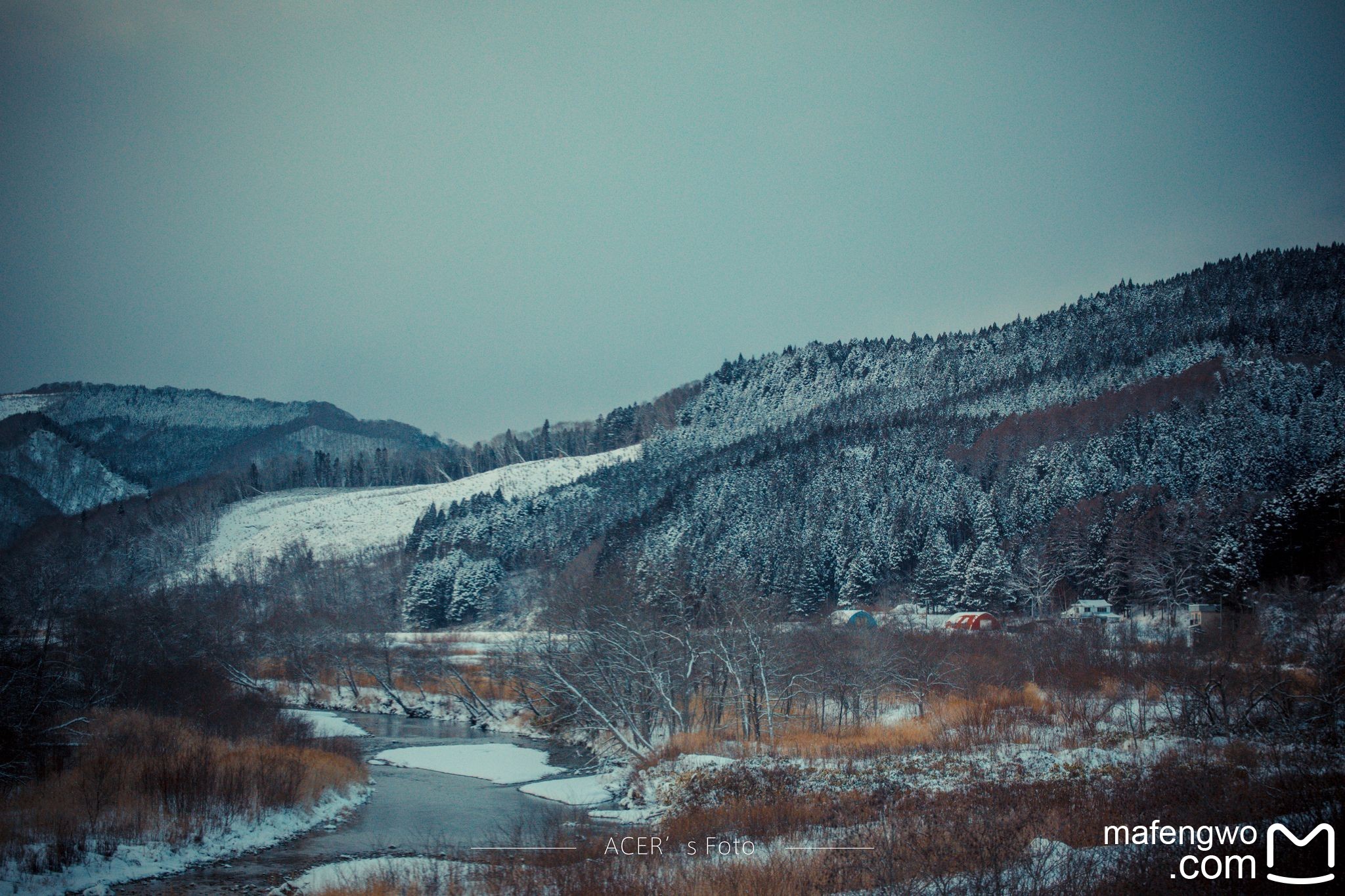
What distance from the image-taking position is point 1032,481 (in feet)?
297

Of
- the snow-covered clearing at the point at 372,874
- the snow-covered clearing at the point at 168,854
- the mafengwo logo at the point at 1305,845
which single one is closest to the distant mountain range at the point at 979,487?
the snow-covered clearing at the point at 168,854

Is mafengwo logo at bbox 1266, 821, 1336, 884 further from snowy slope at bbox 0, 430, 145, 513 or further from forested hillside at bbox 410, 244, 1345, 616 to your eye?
snowy slope at bbox 0, 430, 145, 513

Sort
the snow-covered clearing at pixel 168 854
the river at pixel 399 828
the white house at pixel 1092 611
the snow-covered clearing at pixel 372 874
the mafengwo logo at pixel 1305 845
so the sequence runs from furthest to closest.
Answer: the white house at pixel 1092 611 → the river at pixel 399 828 → the snow-covered clearing at pixel 168 854 → the snow-covered clearing at pixel 372 874 → the mafengwo logo at pixel 1305 845

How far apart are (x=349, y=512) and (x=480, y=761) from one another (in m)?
138

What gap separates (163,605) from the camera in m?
46.2

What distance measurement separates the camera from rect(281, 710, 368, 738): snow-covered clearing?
4025cm

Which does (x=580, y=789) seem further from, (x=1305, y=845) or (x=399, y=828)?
(x=1305, y=845)

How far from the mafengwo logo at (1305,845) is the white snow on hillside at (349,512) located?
5387 inches

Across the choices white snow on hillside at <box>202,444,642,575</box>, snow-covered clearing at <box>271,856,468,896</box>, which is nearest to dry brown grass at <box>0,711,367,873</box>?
snow-covered clearing at <box>271,856,468,896</box>

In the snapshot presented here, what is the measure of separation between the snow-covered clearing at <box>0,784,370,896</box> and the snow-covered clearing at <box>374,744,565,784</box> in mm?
9895

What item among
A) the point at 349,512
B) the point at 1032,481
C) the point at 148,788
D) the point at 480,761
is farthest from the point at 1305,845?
the point at 349,512

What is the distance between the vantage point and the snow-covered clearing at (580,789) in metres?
28.1

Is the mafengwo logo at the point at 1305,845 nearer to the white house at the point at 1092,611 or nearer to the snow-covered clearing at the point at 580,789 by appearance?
the snow-covered clearing at the point at 580,789

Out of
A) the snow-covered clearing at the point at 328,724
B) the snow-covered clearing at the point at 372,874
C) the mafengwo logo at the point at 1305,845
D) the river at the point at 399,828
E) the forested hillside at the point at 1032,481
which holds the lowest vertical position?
the snow-covered clearing at the point at 328,724
